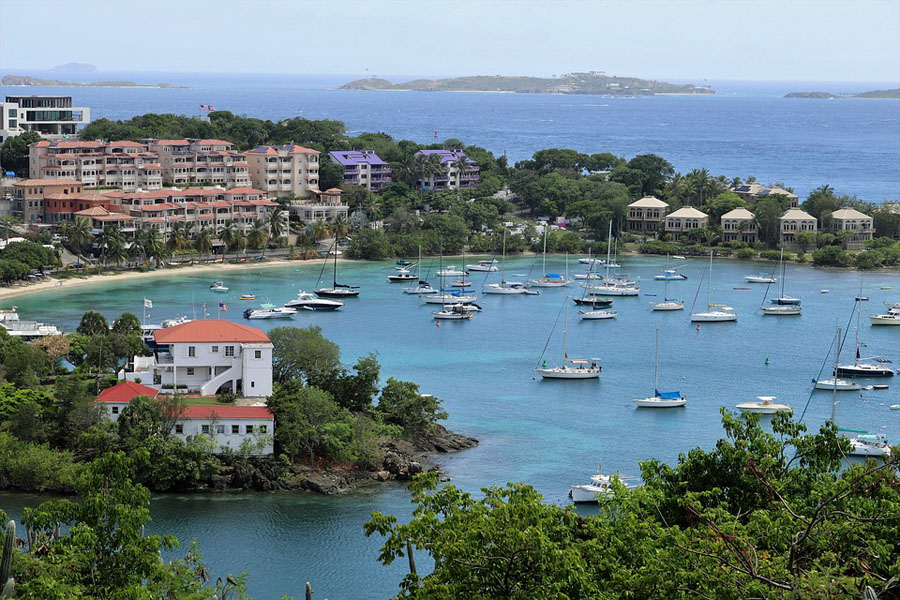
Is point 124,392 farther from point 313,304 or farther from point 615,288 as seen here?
point 615,288

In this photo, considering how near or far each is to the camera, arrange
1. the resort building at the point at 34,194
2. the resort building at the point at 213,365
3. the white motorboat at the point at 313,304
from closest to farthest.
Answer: the resort building at the point at 213,365
the white motorboat at the point at 313,304
the resort building at the point at 34,194

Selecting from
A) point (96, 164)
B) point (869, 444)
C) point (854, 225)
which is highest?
point (96, 164)

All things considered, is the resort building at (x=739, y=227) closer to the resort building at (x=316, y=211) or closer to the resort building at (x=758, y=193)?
the resort building at (x=758, y=193)

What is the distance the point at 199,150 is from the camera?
80250 millimetres

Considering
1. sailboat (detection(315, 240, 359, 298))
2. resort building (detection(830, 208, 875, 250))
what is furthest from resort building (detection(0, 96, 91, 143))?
resort building (detection(830, 208, 875, 250))

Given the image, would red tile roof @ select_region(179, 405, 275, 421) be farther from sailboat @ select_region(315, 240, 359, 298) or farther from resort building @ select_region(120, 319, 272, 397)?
sailboat @ select_region(315, 240, 359, 298)

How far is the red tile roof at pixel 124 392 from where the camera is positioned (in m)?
34.8

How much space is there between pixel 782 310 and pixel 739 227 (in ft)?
66.4

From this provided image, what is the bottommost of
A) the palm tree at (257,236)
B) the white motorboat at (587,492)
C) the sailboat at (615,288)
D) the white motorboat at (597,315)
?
the white motorboat at (587,492)

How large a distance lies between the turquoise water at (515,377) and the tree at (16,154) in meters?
20.3

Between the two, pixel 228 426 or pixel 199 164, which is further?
pixel 199 164

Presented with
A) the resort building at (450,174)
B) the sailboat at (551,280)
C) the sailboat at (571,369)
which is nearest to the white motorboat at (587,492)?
the sailboat at (571,369)

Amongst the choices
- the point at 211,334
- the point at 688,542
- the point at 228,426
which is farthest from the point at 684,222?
the point at 688,542

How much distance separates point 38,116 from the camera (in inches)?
3383
